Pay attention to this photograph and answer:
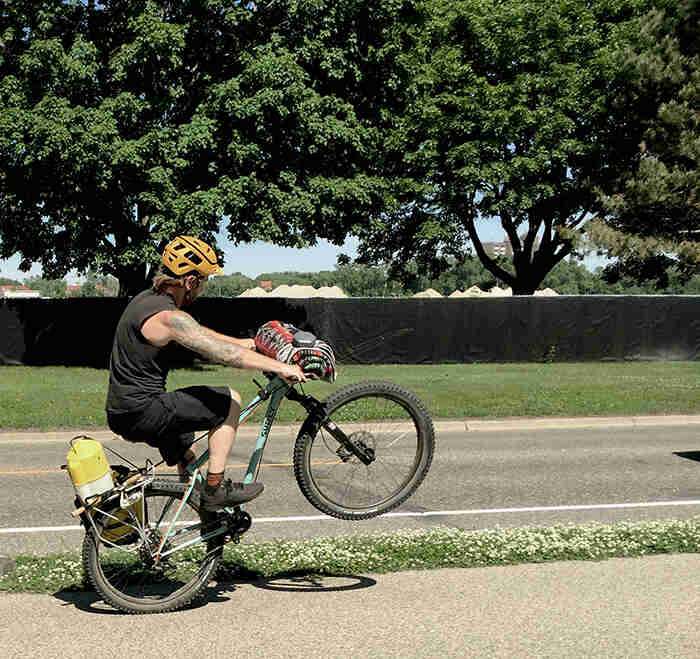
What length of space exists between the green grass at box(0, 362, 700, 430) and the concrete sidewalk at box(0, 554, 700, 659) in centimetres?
1022

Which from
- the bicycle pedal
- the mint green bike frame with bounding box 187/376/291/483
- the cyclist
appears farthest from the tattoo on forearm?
the bicycle pedal

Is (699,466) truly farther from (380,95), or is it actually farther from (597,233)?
(597,233)

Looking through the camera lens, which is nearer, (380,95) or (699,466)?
(699,466)

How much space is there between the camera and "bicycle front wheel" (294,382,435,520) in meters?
5.25

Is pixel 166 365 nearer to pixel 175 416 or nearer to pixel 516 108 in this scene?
pixel 175 416

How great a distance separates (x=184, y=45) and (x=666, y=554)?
841 inches

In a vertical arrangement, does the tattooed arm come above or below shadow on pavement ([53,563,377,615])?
above

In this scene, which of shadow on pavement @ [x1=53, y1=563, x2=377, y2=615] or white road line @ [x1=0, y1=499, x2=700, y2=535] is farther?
white road line @ [x1=0, y1=499, x2=700, y2=535]

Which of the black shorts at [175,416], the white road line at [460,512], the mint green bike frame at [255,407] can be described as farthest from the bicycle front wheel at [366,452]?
the white road line at [460,512]

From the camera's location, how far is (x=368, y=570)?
18.6ft

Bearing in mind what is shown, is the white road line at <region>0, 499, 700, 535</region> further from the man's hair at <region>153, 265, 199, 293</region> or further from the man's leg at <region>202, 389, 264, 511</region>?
the man's hair at <region>153, 265, 199, 293</region>

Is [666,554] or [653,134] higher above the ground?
[653,134]

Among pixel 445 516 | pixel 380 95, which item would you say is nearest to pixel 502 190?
pixel 380 95

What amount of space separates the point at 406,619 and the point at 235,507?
3.88 feet
